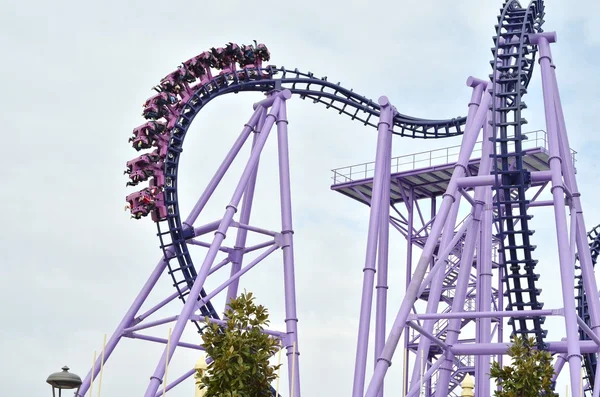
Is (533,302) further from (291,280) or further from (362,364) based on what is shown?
(291,280)

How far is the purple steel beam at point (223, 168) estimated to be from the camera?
2588 centimetres

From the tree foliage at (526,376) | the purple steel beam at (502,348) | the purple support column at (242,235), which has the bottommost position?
the tree foliage at (526,376)

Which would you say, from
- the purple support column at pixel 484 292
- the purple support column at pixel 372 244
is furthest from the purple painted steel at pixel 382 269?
the purple support column at pixel 484 292

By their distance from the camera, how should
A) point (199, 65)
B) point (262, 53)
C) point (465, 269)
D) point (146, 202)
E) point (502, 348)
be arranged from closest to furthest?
1. point (502, 348)
2. point (465, 269)
3. point (146, 202)
4. point (199, 65)
5. point (262, 53)

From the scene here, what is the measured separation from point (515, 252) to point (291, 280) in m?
5.61

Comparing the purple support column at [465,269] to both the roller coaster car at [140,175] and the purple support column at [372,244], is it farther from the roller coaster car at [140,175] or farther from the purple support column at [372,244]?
the roller coaster car at [140,175]

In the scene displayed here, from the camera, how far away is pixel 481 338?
23.5 metres

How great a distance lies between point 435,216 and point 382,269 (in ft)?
6.84

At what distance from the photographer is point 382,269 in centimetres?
2614

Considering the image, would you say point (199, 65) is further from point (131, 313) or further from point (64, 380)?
point (64, 380)

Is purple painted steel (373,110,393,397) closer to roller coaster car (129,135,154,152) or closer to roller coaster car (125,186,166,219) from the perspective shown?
roller coaster car (125,186,166,219)

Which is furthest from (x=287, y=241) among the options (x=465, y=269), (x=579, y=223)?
(x=579, y=223)

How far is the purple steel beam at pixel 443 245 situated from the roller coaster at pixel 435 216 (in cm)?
4

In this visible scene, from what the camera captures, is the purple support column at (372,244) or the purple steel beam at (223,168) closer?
the purple support column at (372,244)
